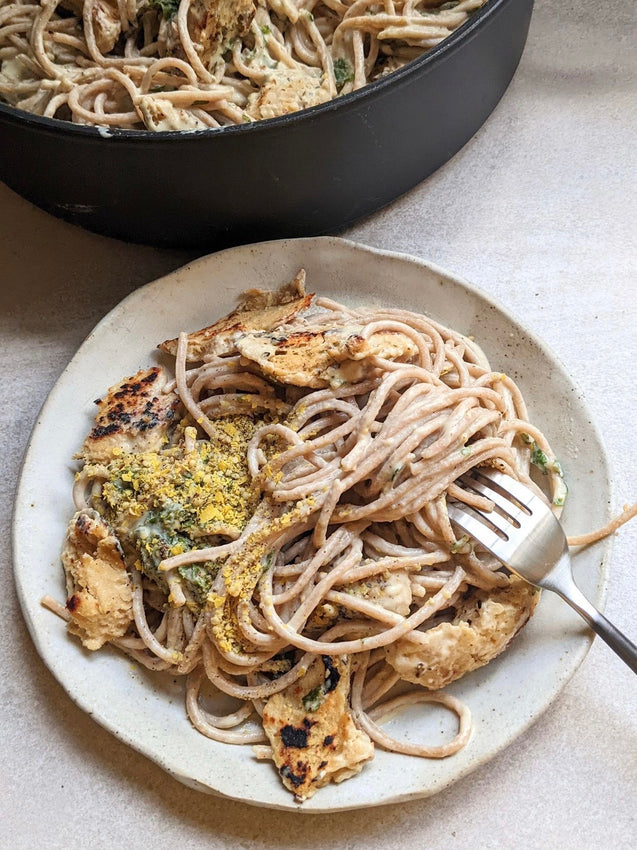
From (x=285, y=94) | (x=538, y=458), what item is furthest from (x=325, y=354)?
(x=285, y=94)

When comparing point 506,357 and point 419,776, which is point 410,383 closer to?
point 506,357

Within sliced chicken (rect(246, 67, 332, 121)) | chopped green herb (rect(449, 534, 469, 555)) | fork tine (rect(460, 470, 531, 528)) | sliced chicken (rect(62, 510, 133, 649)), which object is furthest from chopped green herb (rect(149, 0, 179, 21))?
chopped green herb (rect(449, 534, 469, 555))

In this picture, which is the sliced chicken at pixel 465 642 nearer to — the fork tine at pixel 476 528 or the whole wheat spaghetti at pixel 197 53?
the fork tine at pixel 476 528

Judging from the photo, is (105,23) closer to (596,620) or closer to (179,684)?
(179,684)

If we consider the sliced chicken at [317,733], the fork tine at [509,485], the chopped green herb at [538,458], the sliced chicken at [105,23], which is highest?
the sliced chicken at [105,23]

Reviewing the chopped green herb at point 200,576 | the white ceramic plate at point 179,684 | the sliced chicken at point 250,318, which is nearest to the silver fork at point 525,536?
the white ceramic plate at point 179,684
